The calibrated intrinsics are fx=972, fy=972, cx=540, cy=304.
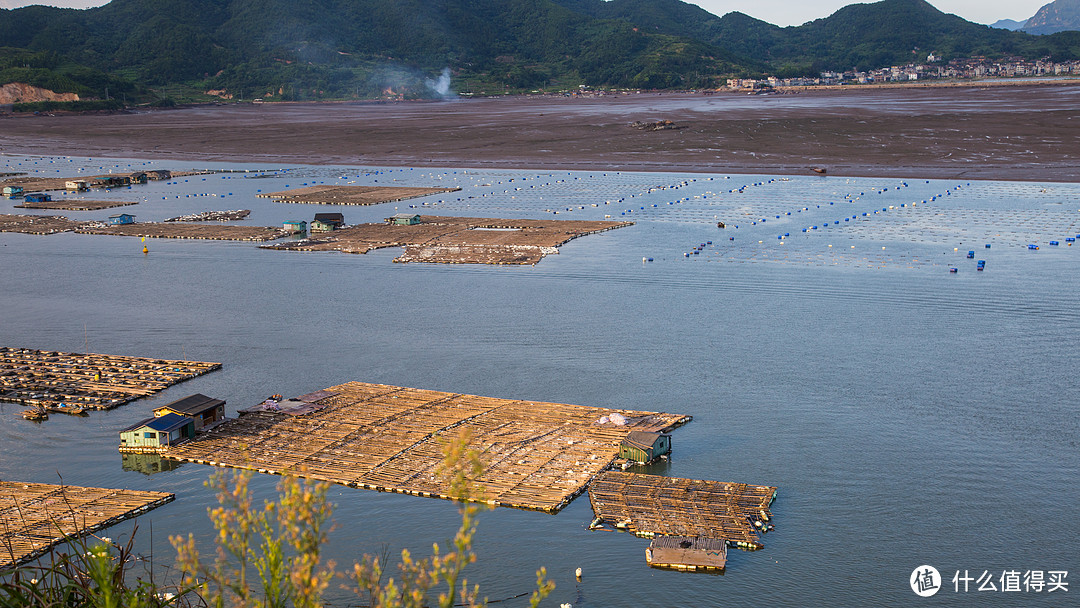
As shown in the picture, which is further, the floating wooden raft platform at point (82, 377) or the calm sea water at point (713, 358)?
the floating wooden raft platform at point (82, 377)

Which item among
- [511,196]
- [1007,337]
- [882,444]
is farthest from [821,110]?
[882,444]

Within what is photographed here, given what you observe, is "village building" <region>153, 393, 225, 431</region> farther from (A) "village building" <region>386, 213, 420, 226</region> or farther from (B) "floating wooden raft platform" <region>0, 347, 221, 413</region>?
(A) "village building" <region>386, 213, 420, 226</region>

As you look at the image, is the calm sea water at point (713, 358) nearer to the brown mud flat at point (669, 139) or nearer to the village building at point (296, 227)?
the village building at point (296, 227)

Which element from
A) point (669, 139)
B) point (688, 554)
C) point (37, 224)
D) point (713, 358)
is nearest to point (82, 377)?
point (713, 358)

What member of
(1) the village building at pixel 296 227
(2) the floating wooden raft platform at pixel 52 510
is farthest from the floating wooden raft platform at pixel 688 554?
(1) the village building at pixel 296 227

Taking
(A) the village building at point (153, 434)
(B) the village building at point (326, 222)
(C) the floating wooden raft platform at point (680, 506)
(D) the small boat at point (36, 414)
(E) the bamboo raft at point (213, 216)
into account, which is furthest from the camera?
(E) the bamboo raft at point (213, 216)

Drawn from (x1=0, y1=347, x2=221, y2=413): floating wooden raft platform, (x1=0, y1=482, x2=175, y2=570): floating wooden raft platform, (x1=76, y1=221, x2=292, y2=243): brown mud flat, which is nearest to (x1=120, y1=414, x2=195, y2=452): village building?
(x1=0, y1=482, x2=175, y2=570): floating wooden raft platform
